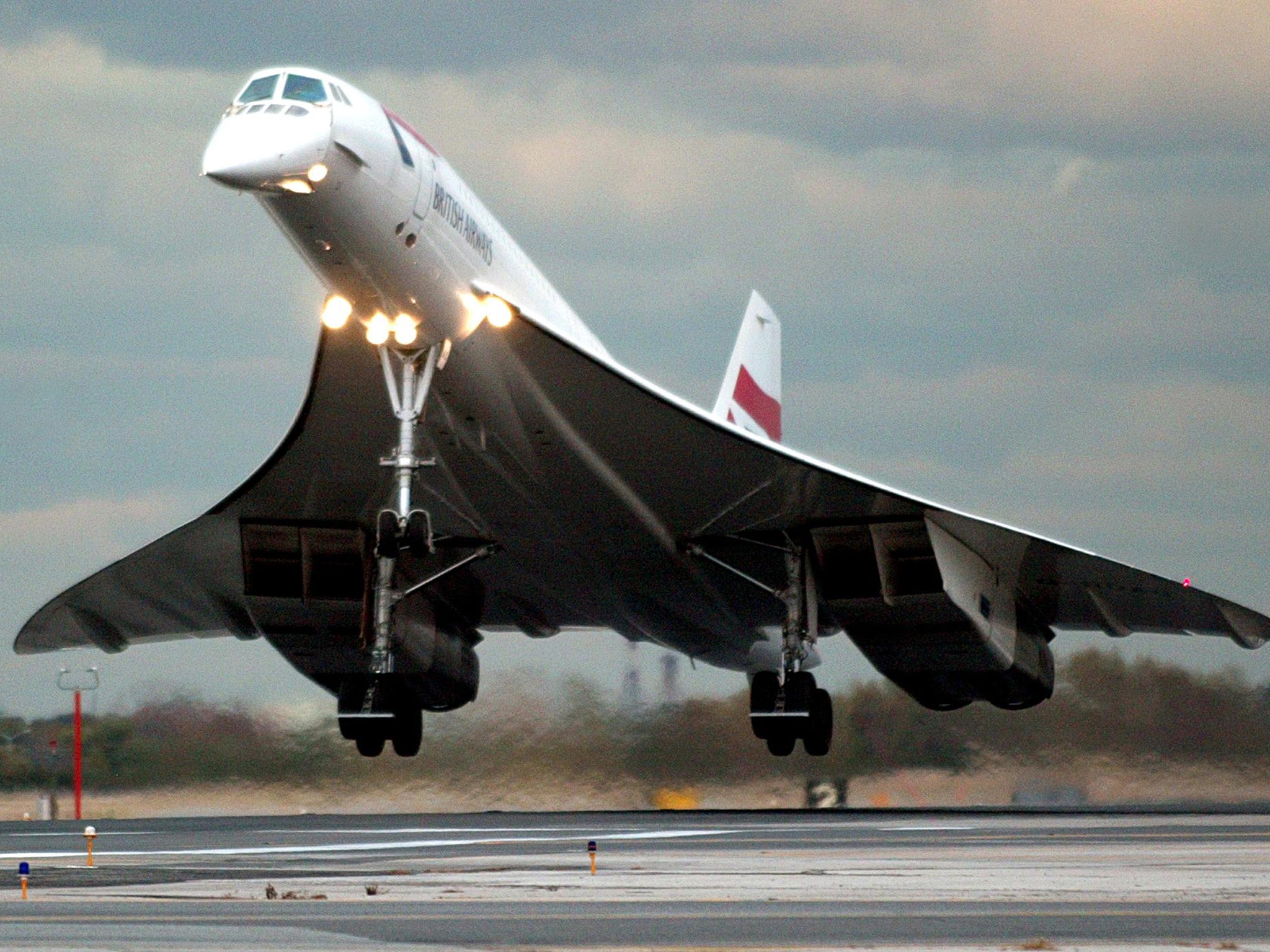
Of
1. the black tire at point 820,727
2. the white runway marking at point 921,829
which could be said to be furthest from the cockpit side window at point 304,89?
the black tire at point 820,727

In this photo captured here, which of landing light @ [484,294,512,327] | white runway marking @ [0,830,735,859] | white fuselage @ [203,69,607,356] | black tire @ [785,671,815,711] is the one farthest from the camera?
black tire @ [785,671,815,711]

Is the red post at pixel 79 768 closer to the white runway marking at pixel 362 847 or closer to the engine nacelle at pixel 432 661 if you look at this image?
the engine nacelle at pixel 432 661

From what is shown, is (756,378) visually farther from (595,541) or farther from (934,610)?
(934,610)

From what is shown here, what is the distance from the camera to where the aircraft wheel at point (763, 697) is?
16.2 m

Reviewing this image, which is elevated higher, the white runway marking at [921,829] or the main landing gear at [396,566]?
the main landing gear at [396,566]

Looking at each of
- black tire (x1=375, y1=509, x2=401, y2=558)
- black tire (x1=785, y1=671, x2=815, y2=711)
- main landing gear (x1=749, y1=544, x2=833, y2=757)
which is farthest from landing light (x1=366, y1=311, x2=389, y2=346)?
black tire (x1=785, y1=671, x2=815, y2=711)

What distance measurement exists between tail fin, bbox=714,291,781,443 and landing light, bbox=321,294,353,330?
7.20 metres

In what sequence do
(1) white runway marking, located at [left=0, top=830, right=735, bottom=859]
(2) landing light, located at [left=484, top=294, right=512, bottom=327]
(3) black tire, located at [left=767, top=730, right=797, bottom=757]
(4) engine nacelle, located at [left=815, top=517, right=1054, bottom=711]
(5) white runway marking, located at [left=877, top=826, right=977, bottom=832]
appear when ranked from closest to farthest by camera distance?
(1) white runway marking, located at [left=0, top=830, right=735, bottom=859] < (5) white runway marking, located at [left=877, top=826, right=977, bottom=832] < (2) landing light, located at [left=484, top=294, right=512, bottom=327] < (3) black tire, located at [left=767, top=730, right=797, bottom=757] < (4) engine nacelle, located at [left=815, top=517, right=1054, bottom=711]

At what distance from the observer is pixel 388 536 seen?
44.6ft

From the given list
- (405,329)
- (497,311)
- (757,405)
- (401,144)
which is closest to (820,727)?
(497,311)

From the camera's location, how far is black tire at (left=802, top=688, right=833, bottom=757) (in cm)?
1631

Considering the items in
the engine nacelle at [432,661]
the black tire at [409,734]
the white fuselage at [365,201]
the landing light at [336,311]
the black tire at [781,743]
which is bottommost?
the black tire at [781,743]

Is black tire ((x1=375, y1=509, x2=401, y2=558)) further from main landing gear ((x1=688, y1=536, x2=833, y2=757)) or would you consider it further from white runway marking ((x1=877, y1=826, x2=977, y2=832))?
main landing gear ((x1=688, y1=536, x2=833, y2=757))

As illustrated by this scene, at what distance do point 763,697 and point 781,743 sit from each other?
440mm
